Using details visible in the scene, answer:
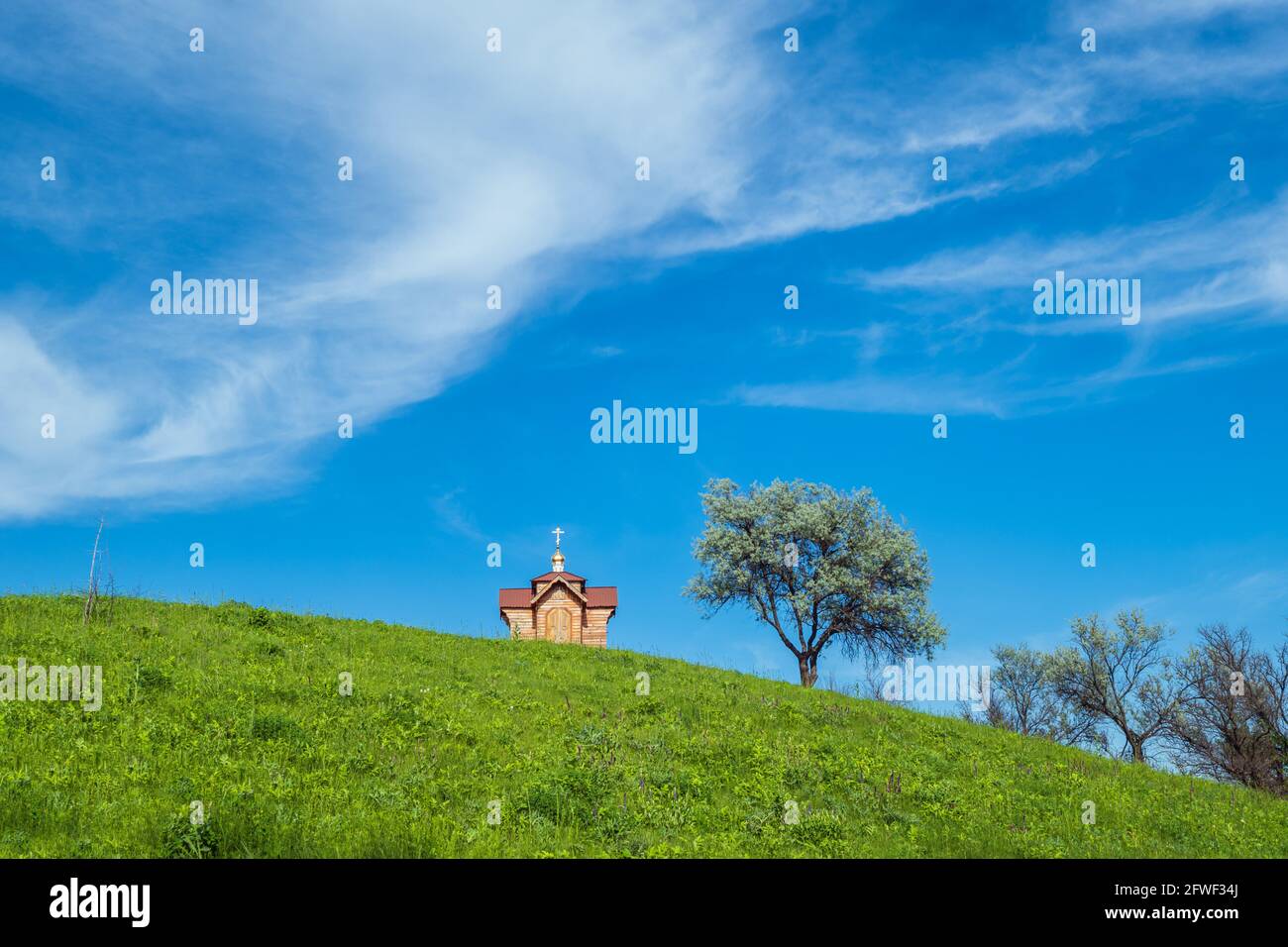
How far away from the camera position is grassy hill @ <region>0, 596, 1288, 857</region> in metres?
11.9

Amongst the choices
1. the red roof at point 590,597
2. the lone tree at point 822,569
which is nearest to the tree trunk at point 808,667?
the lone tree at point 822,569

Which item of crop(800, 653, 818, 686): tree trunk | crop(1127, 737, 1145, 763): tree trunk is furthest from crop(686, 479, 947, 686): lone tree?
crop(1127, 737, 1145, 763): tree trunk

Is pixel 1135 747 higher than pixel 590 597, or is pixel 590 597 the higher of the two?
pixel 590 597

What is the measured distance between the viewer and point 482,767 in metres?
15.4

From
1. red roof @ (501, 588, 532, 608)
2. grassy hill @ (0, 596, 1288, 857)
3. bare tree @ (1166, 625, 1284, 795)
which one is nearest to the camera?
grassy hill @ (0, 596, 1288, 857)

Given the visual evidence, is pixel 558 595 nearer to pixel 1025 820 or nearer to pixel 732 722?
pixel 732 722

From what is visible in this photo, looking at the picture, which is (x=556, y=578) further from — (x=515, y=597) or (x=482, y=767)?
(x=482, y=767)

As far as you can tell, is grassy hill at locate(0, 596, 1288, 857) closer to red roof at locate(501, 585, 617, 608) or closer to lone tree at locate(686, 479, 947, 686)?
lone tree at locate(686, 479, 947, 686)

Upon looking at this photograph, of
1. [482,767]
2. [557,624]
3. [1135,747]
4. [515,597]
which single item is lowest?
[1135,747]

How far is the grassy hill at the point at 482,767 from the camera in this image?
11.9 m

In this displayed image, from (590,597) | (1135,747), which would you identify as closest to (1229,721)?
(1135,747)

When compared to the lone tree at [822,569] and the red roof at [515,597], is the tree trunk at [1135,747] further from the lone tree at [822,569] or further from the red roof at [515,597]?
the red roof at [515,597]
